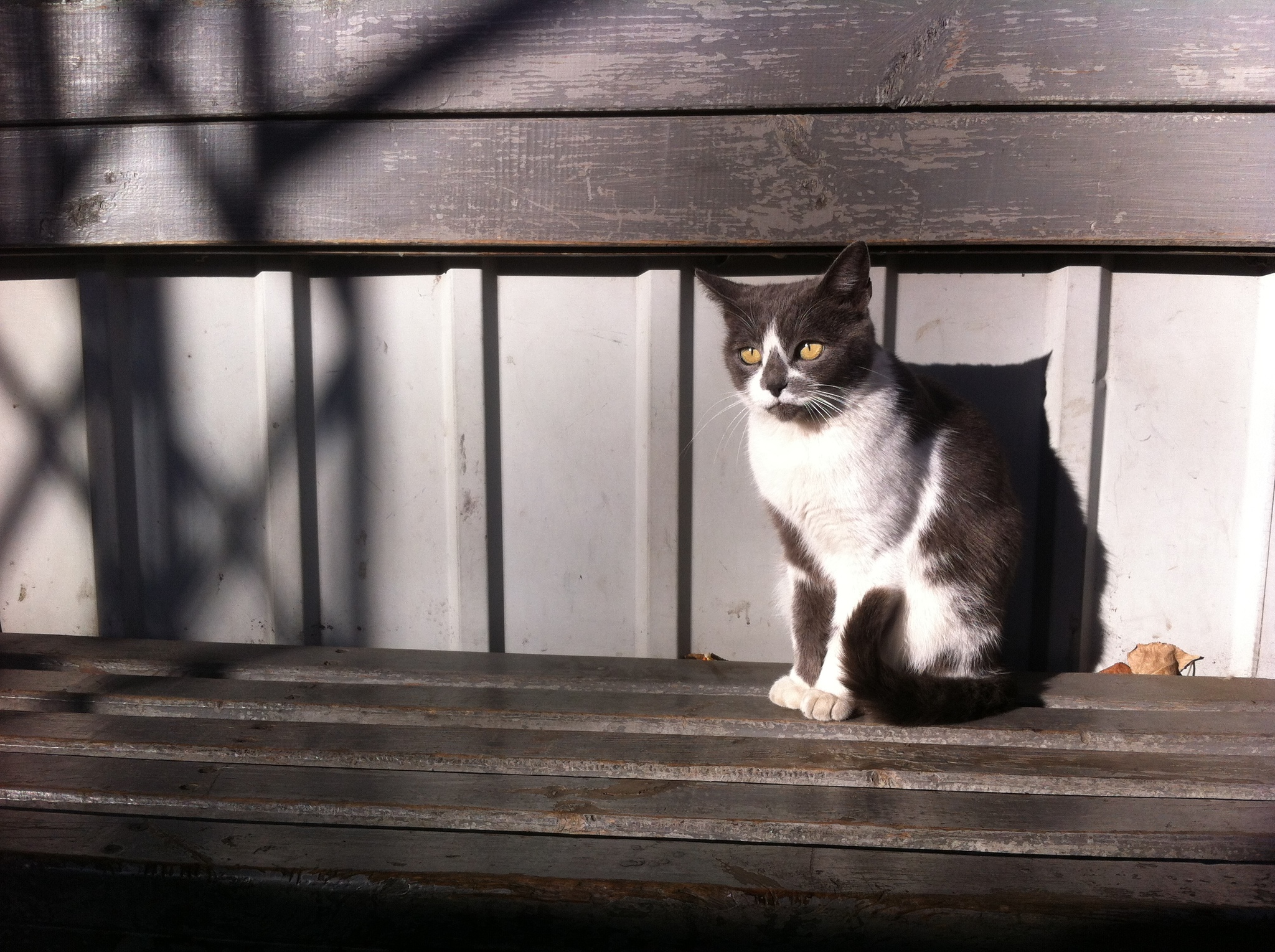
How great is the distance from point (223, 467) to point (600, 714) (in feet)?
4.09

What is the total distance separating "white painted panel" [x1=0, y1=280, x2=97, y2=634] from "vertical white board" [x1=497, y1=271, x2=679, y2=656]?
1.12 meters

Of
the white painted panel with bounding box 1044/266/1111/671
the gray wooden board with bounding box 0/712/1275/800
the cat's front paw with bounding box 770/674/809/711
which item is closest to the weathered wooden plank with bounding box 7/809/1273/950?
the gray wooden board with bounding box 0/712/1275/800

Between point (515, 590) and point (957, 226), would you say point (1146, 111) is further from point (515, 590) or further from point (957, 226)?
point (515, 590)

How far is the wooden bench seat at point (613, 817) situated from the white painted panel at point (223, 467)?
18.1 inches

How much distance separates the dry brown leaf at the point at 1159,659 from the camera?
6.81 ft

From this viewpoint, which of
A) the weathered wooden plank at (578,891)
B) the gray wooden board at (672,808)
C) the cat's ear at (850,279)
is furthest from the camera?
the cat's ear at (850,279)

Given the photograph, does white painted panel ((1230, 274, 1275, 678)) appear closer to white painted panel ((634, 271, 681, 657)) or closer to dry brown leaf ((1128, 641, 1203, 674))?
dry brown leaf ((1128, 641, 1203, 674))

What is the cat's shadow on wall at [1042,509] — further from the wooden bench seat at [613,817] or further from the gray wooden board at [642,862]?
the gray wooden board at [642,862]

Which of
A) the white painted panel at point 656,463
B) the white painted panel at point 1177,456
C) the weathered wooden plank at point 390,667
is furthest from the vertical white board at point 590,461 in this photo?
the white painted panel at point 1177,456

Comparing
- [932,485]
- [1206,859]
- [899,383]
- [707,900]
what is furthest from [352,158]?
[1206,859]

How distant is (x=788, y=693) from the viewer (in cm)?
179

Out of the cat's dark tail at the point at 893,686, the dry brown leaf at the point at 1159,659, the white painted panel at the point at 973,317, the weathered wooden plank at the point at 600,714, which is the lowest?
the dry brown leaf at the point at 1159,659

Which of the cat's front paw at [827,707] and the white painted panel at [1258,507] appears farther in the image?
the white painted panel at [1258,507]

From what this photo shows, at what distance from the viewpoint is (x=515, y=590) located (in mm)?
2254
